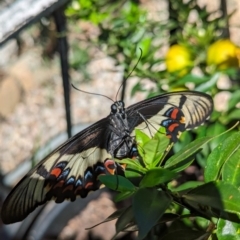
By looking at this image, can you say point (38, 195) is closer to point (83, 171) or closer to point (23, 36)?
point (83, 171)

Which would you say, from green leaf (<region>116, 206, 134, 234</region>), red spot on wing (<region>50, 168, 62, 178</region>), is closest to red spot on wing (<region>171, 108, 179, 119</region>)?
red spot on wing (<region>50, 168, 62, 178</region>)

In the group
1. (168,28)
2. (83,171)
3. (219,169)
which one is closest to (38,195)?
(83,171)

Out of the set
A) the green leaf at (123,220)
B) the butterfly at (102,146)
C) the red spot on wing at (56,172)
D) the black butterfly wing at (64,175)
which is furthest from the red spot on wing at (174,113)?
the green leaf at (123,220)

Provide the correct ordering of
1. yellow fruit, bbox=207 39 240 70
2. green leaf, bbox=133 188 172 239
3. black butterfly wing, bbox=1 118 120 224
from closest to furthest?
green leaf, bbox=133 188 172 239 < black butterfly wing, bbox=1 118 120 224 < yellow fruit, bbox=207 39 240 70

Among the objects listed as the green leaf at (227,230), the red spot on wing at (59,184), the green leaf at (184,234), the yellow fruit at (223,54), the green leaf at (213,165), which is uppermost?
the red spot on wing at (59,184)

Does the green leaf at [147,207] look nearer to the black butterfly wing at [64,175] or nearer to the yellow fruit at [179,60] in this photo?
the black butterfly wing at [64,175]

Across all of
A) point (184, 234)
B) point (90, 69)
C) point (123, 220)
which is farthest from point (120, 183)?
point (90, 69)

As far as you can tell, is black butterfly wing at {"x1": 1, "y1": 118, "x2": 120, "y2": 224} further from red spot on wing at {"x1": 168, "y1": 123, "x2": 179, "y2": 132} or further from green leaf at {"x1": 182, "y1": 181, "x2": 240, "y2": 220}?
green leaf at {"x1": 182, "y1": 181, "x2": 240, "y2": 220}
